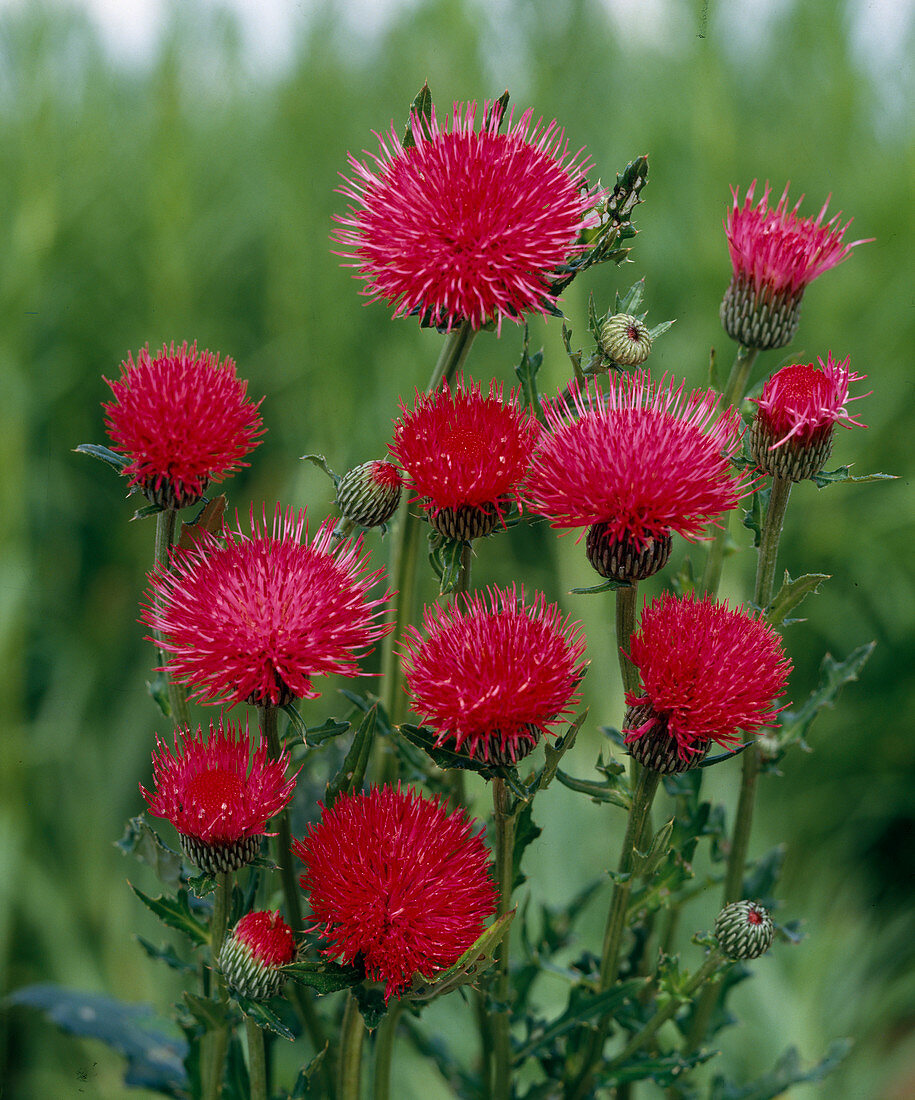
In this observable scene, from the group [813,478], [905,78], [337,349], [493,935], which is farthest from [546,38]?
[493,935]

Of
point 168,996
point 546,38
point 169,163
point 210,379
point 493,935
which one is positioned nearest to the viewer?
point 493,935

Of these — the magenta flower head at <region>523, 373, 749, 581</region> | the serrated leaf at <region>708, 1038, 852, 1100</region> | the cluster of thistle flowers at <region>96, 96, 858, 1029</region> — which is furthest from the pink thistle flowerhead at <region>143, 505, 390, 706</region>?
the serrated leaf at <region>708, 1038, 852, 1100</region>

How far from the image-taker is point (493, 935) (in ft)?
2.09

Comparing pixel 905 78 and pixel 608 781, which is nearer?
pixel 608 781

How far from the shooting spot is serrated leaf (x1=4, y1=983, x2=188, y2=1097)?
0.95 metres

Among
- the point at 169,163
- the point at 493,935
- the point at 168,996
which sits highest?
the point at 169,163

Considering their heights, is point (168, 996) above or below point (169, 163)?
below

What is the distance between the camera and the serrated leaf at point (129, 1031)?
95 centimetres

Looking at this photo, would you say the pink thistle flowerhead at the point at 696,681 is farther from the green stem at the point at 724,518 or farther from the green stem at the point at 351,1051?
Result: the green stem at the point at 351,1051

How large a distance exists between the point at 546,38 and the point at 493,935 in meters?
2.37

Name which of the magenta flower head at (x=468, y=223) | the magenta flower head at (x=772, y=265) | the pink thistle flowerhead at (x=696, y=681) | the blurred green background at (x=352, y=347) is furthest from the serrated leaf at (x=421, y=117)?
the blurred green background at (x=352, y=347)

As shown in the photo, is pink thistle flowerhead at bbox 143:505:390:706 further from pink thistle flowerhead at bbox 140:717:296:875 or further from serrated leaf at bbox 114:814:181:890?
serrated leaf at bbox 114:814:181:890

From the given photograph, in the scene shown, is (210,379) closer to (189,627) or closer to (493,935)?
(189,627)

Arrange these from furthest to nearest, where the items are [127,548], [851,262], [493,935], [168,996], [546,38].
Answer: [851,262] → [127,548] → [546,38] → [168,996] → [493,935]
